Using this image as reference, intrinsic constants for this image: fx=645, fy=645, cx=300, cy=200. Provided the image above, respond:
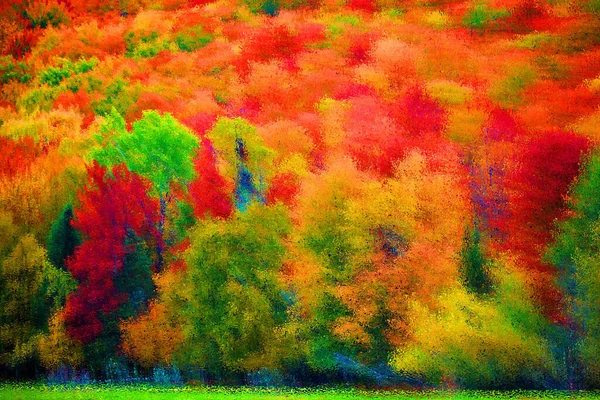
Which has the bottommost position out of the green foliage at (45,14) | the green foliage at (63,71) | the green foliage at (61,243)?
the green foliage at (61,243)

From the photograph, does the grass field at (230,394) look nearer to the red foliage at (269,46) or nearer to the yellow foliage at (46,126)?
the yellow foliage at (46,126)

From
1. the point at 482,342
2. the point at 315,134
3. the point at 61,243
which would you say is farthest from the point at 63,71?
the point at 482,342

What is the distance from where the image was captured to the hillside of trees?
23.4 meters

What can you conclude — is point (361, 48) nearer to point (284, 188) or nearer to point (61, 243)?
point (284, 188)

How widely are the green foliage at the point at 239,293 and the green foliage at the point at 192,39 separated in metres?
20.9

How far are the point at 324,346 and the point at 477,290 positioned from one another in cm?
612

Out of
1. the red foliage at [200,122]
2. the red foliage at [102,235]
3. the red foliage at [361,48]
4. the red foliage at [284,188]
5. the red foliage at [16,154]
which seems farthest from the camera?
the red foliage at [361,48]

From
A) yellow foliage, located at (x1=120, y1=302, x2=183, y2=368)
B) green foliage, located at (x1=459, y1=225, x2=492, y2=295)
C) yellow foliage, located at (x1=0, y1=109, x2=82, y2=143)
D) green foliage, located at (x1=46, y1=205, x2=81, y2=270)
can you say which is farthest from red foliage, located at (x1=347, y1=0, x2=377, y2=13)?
yellow foliage, located at (x1=120, y1=302, x2=183, y2=368)

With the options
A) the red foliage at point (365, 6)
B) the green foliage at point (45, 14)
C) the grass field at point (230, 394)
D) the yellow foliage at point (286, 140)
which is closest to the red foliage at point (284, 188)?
the yellow foliage at point (286, 140)

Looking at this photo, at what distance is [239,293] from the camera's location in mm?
25766

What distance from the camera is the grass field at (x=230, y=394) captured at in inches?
821

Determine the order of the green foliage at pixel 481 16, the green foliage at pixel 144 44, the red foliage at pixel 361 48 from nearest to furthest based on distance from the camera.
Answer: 1. the red foliage at pixel 361 48
2. the green foliage at pixel 481 16
3. the green foliage at pixel 144 44

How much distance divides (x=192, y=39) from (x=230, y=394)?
28.4 meters

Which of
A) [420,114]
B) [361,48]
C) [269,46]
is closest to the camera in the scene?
[420,114]
